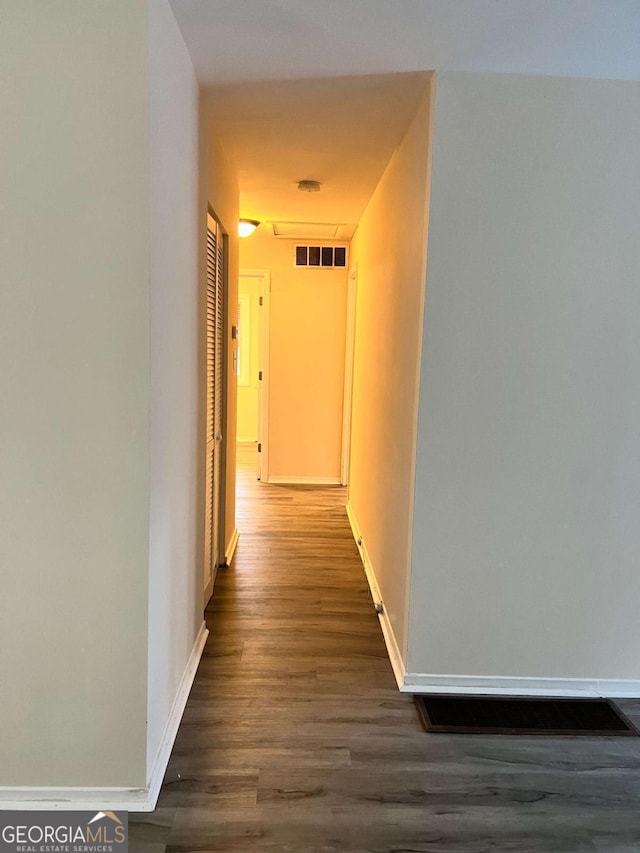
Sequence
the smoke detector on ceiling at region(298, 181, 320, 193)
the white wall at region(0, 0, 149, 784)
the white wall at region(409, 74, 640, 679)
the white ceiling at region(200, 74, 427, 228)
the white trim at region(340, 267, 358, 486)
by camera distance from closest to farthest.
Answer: the white wall at region(0, 0, 149, 784) → the white wall at region(409, 74, 640, 679) → the white ceiling at region(200, 74, 427, 228) → the smoke detector on ceiling at region(298, 181, 320, 193) → the white trim at region(340, 267, 358, 486)

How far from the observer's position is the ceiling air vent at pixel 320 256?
18.0 feet

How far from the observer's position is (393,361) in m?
2.81

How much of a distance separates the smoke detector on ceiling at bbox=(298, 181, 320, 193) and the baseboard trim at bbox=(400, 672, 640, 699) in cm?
281

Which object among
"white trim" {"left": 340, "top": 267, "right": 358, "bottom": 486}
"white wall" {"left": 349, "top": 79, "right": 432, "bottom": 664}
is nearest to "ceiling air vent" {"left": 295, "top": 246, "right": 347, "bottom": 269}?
"white trim" {"left": 340, "top": 267, "right": 358, "bottom": 486}

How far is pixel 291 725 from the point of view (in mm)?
2066

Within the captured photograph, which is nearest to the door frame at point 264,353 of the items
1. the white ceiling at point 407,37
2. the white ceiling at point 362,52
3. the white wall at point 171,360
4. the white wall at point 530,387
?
the white ceiling at point 362,52

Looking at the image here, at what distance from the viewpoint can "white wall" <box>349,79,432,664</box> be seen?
7.52ft

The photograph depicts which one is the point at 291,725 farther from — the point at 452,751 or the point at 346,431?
the point at 346,431

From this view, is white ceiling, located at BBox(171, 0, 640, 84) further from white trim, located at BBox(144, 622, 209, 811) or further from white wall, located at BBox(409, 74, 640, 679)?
white trim, located at BBox(144, 622, 209, 811)

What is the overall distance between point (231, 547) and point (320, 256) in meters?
3.14

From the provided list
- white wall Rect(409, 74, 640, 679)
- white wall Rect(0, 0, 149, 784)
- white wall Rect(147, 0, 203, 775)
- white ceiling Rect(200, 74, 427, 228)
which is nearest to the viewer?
white wall Rect(0, 0, 149, 784)

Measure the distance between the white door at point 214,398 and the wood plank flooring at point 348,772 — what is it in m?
0.56

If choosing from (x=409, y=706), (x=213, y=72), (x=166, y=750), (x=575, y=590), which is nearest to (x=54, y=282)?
(x=213, y=72)

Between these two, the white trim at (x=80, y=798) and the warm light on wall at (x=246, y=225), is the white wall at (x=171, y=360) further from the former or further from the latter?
the warm light on wall at (x=246, y=225)
